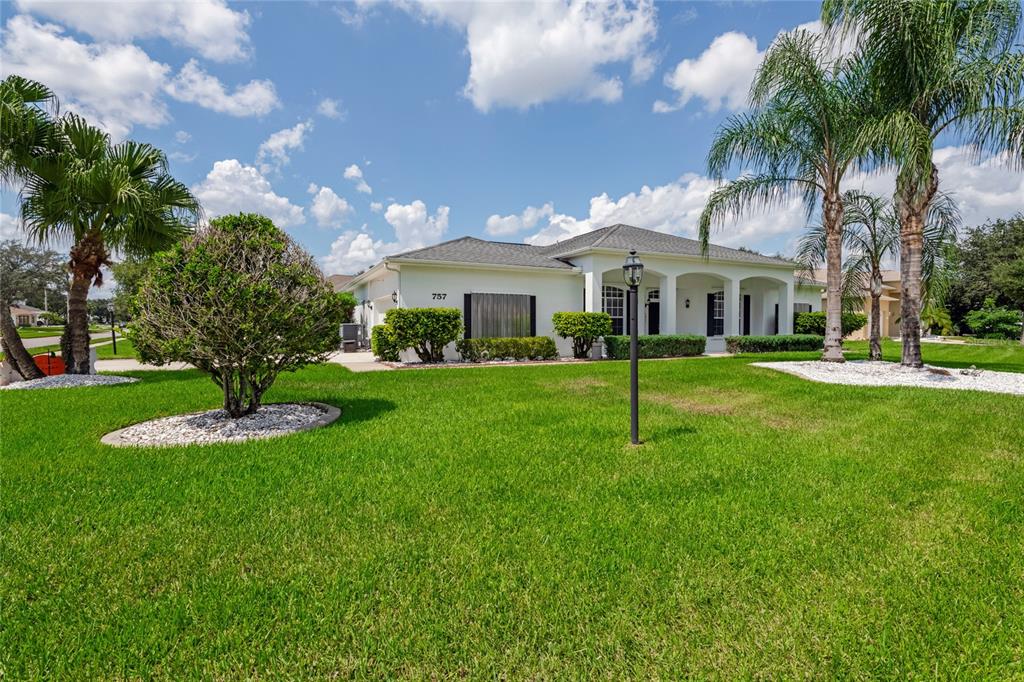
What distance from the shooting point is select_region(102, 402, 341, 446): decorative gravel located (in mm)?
5609

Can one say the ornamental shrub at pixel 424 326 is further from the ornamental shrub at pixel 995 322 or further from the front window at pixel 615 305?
the ornamental shrub at pixel 995 322

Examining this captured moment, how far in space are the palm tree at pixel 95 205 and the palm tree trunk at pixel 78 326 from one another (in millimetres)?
18

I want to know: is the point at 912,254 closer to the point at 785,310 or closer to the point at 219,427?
the point at 785,310

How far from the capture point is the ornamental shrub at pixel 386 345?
1379 centimetres

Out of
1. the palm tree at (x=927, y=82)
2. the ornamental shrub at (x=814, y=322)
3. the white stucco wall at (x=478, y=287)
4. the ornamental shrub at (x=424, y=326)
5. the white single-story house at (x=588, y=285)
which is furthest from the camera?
the ornamental shrub at (x=814, y=322)

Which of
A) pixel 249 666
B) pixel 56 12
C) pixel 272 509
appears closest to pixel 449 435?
pixel 272 509

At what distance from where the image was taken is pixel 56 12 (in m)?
7.36

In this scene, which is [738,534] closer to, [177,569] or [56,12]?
[177,569]

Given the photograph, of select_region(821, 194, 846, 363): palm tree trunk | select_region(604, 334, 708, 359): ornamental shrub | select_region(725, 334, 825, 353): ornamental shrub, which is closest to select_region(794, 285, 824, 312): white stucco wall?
select_region(725, 334, 825, 353): ornamental shrub

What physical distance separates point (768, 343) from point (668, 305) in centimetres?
473

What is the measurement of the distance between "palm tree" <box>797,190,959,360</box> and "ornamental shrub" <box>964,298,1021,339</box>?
77.0 ft

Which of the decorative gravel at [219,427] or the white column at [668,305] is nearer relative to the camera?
the decorative gravel at [219,427]

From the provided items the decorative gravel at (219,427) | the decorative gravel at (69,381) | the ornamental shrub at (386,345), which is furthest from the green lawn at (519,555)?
the ornamental shrub at (386,345)

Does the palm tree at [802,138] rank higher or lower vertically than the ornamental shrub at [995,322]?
→ higher
